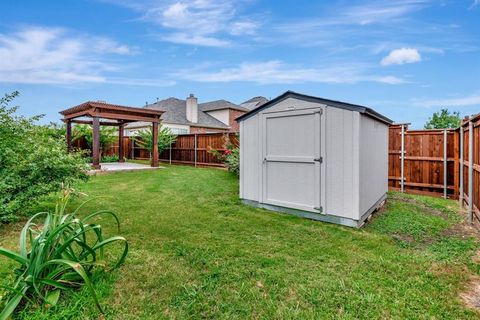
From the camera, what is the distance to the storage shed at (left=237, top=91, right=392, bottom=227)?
429 centimetres

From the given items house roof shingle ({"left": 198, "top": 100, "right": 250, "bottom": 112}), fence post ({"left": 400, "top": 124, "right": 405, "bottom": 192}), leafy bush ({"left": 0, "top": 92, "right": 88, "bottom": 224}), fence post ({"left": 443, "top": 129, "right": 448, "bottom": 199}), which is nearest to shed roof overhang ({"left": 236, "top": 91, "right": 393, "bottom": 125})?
fence post ({"left": 400, "top": 124, "right": 405, "bottom": 192})

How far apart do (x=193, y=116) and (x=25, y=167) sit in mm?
18220

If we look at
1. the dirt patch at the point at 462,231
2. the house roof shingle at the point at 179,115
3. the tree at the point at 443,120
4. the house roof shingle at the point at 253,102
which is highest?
the house roof shingle at the point at 253,102

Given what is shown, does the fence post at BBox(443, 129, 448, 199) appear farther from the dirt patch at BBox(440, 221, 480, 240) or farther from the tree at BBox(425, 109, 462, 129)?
the tree at BBox(425, 109, 462, 129)

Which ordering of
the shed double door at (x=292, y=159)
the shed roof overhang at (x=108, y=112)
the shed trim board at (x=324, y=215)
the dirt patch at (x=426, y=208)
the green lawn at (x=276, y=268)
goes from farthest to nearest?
the shed roof overhang at (x=108, y=112) → the dirt patch at (x=426, y=208) → the shed double door at (x=292, y=159) → the shed trim board at (x=324, y=215) → the green lawn at (x=276, y=268)

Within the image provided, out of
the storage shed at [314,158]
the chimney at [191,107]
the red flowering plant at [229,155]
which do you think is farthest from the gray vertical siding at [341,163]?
the chimney at [191,107]

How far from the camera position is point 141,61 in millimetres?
11281

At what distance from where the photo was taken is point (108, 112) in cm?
1062

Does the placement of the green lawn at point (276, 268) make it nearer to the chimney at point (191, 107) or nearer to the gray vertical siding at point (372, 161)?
the gray vertical siding at point (372, 161)

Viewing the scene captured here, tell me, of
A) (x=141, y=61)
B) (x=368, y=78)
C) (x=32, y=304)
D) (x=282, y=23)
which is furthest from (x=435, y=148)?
(x=141, y=61)

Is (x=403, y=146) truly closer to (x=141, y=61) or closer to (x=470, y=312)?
(x=470, y=312)

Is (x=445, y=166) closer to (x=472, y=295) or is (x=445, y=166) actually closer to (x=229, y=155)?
(x=472, y=295)

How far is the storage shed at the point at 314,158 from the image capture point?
14.1 ft

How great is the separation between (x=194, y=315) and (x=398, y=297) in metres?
1.75
